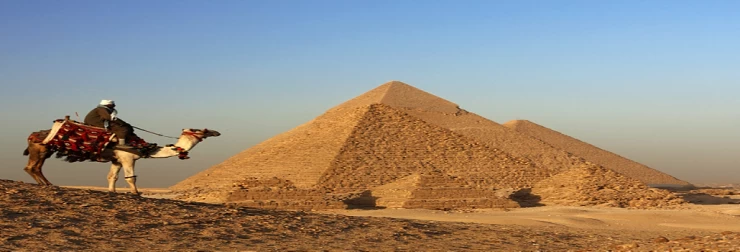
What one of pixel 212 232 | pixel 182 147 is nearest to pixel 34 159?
A: pixel 182 147

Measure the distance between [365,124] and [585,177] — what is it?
1459cm

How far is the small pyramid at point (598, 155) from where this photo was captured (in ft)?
189

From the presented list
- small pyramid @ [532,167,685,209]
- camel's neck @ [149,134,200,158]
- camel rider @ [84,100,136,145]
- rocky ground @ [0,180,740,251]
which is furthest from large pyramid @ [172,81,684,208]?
camel rider @ [84,100,136,145]

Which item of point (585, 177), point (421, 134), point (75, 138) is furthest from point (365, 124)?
point (75, 138)

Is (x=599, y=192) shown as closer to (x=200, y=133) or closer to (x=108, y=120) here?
(x=200, y=133)

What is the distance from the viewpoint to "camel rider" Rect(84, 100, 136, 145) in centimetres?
1249

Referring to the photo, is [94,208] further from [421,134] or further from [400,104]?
[400,104]

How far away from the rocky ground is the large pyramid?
1456 centimetres

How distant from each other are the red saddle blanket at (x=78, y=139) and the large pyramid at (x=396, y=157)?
1536 cm

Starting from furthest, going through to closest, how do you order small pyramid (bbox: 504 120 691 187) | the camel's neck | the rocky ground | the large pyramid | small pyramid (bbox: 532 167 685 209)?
1. small pyramid (bbox: 504 120 691 187)
2. small pyramid (bbox: 532 167 685 209)
3. the large pyramid
4. the camel's neck
5. the rocky ground

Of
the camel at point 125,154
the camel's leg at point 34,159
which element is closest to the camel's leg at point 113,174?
the camel at point 125,154

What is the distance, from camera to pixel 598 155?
59.1 m

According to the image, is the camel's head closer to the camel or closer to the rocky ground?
the camel

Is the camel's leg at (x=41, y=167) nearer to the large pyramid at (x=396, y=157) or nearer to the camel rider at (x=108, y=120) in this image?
the camel rider at (x=108, y=120)
